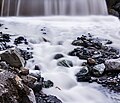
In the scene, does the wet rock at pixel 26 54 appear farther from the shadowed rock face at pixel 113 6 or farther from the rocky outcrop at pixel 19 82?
the shadowed rock face at pixel 113 6

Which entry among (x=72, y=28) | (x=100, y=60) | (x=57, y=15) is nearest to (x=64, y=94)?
(x=100, y=60)

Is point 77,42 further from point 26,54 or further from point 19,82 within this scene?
point 19,82

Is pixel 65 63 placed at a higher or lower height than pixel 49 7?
lower

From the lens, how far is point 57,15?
34.2 ft

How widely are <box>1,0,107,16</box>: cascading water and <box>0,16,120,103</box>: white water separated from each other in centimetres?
47

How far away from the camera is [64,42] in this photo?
23.7ft

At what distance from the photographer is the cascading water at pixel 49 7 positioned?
10.6 meters

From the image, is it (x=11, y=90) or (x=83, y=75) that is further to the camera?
(x=83, y=75)

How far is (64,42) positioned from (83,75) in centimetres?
221

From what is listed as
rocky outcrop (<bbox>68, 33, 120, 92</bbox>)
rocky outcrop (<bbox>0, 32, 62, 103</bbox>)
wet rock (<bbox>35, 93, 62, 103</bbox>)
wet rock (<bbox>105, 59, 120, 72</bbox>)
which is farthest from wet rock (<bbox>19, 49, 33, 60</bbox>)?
wet rock (<bbox>35, 93, 62, 103</bbox>)

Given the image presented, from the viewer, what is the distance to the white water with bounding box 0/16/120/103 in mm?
4539

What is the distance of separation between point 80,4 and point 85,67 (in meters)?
5.76

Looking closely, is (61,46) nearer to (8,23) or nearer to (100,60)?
(100,60)

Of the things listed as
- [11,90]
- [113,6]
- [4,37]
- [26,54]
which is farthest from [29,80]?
[113,6]
